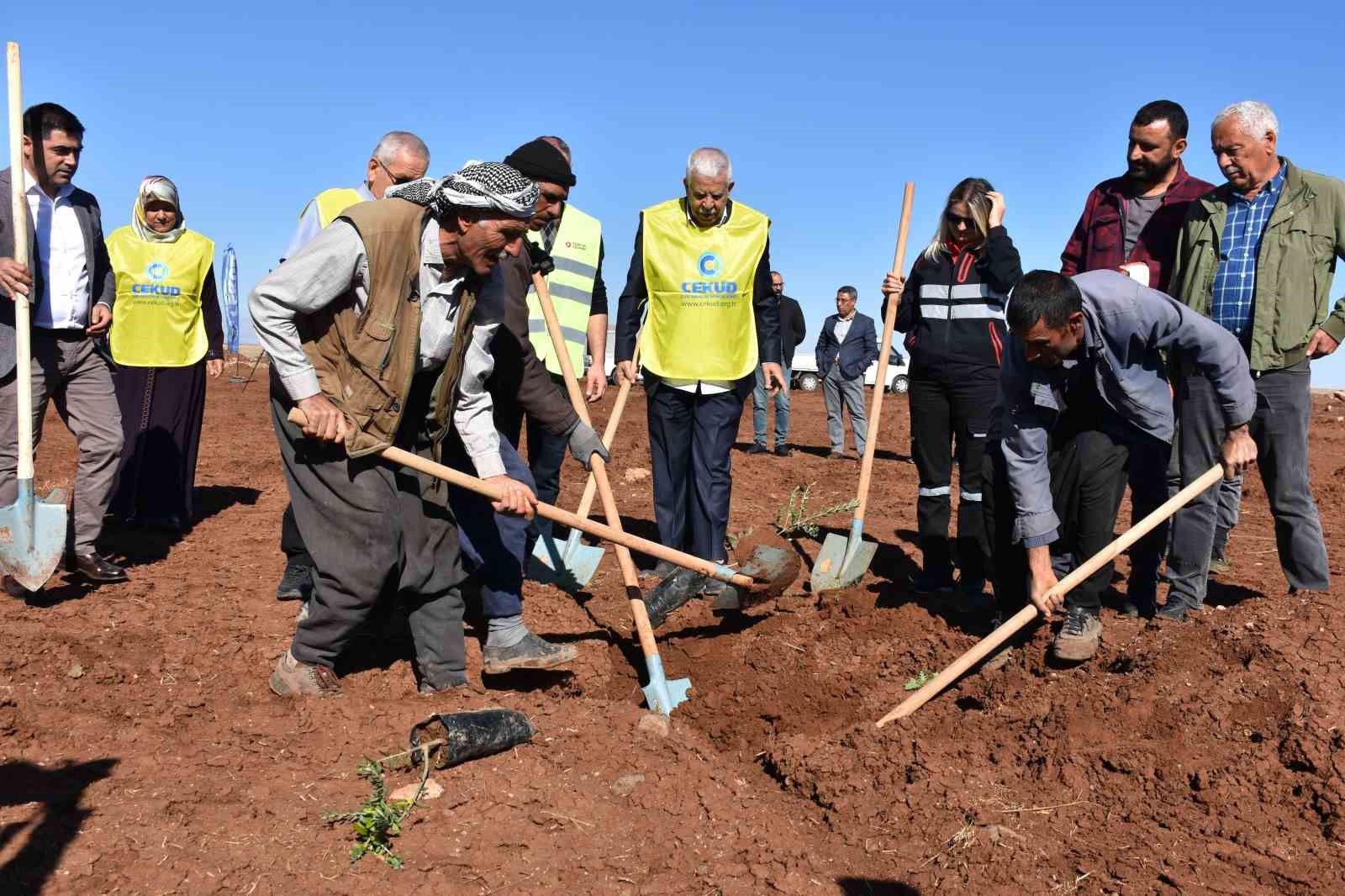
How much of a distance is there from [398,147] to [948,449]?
2985 millimetres

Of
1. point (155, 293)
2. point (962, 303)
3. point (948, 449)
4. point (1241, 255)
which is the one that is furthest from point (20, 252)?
point (1241, 255)

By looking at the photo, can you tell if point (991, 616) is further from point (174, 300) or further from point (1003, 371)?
point (174, 300)

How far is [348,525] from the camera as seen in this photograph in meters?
3.74

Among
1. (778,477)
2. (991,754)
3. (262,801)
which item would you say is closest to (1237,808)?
(991,754)

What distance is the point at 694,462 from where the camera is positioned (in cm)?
556

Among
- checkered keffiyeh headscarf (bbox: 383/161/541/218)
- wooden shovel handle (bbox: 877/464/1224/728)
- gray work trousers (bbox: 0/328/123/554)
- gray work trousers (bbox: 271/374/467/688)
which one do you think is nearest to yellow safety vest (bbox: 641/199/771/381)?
gray work trousers (bbox: 271/374/467/688)

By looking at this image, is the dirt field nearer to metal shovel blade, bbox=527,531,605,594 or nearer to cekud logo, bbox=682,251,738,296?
metal shovel blade, bbox=527,531,605,594

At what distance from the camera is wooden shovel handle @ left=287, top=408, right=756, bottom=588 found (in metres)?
3.73

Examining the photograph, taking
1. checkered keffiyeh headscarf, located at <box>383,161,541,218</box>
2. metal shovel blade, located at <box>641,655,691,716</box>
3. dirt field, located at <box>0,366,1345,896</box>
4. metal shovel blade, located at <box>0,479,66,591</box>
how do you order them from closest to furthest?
dirt field, located at <box>0,366,1345,896</box>, checkered keffiyeh headscarf, located at <box>383,161,541,218</box>, metal shovel blade, located at <box>641,655,691,716</box>, metal shovel blade, located at <box>0,479,66,591</box>

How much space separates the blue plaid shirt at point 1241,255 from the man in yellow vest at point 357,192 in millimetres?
3488

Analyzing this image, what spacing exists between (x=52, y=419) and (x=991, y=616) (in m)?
12.5

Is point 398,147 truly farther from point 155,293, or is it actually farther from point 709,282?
point 155,293

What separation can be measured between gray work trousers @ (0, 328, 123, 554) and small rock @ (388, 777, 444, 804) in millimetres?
2929

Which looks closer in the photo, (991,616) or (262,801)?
(262,801)
